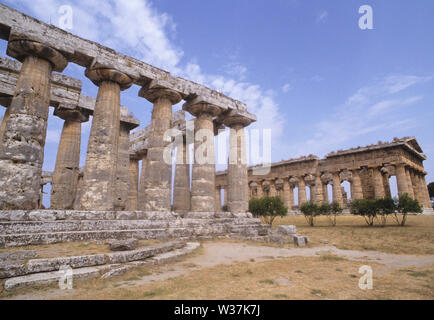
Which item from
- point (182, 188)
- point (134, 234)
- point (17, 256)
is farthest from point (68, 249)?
point (182, 188)

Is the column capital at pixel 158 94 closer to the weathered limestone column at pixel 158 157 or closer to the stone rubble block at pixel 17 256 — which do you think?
the weathered limestone column at pixel 158 157

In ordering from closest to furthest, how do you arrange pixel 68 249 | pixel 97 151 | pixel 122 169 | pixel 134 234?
pixel 68 249, pixel 134 234, pixel 97 151, pixel 122 169

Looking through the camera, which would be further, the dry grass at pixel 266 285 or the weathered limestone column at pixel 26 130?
the weathered limestone column at pixel 26 130

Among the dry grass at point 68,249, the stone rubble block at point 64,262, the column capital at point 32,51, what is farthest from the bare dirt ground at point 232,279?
the column capital at point 32,51

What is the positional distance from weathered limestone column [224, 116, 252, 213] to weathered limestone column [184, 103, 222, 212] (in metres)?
1.44

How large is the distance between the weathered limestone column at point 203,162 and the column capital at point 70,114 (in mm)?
6162

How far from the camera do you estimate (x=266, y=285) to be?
452 centimetres

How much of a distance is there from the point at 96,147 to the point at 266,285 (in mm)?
8626

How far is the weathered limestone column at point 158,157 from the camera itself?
443 inches

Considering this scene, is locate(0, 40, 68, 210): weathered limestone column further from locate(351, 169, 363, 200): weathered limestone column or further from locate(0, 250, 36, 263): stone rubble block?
locate(351, 169, 363, 200): weathered limestone column

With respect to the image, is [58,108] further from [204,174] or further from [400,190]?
[400,190]

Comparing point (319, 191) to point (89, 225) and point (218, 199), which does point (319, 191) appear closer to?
point (218, 199)

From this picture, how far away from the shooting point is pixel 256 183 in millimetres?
42562

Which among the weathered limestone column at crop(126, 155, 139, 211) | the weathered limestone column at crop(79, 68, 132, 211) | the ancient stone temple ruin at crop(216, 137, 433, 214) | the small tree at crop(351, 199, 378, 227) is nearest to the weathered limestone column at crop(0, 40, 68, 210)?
the weathered limestone column at crop(79, 68, 132, 211)
